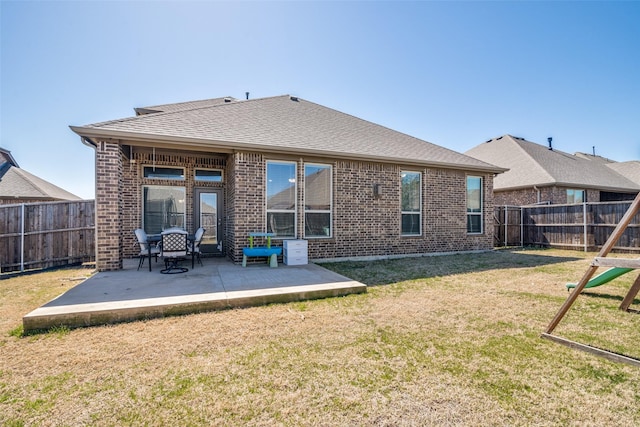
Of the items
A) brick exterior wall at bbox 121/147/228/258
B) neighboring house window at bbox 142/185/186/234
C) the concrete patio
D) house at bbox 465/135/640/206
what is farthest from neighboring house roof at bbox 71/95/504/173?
house at bbox 465/135/640/206

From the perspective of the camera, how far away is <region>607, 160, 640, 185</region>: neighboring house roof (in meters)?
20.0

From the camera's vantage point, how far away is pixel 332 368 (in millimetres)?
2650

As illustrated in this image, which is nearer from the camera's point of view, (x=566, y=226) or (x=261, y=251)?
(x=261, y=251)

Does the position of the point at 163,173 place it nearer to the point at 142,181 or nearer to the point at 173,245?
the point at 142,181

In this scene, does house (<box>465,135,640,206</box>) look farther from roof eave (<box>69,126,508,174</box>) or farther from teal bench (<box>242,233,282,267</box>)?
teal bench (<box>242,233,282,267</box>)

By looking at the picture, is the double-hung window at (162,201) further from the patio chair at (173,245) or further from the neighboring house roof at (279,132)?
the patio chair at (173,245)

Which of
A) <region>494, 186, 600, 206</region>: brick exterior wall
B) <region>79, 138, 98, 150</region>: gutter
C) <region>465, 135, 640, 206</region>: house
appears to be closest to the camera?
<region>79, 138, 98, 150</region>: gutter

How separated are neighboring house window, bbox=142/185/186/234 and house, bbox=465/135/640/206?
1588 cm

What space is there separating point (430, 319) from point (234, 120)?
758cm

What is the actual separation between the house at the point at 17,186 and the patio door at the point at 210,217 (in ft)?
51.0

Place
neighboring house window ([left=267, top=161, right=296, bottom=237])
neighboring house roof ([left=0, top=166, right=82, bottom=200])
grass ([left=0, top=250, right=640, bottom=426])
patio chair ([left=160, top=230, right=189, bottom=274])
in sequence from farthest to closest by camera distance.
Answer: neighboring house roof ([left=0, top=166, right=82, bottom=200]), neighboring house window ([left=267, top=161, right=296, bottom=237]), patio chair ([left=160, top=230, right=189, bottom=274]), grass ([left=0, top=250, right=640, bottom=426])

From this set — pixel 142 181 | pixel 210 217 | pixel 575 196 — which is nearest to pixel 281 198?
pixel 210 217

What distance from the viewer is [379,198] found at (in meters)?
9.01

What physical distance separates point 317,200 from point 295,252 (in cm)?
173
